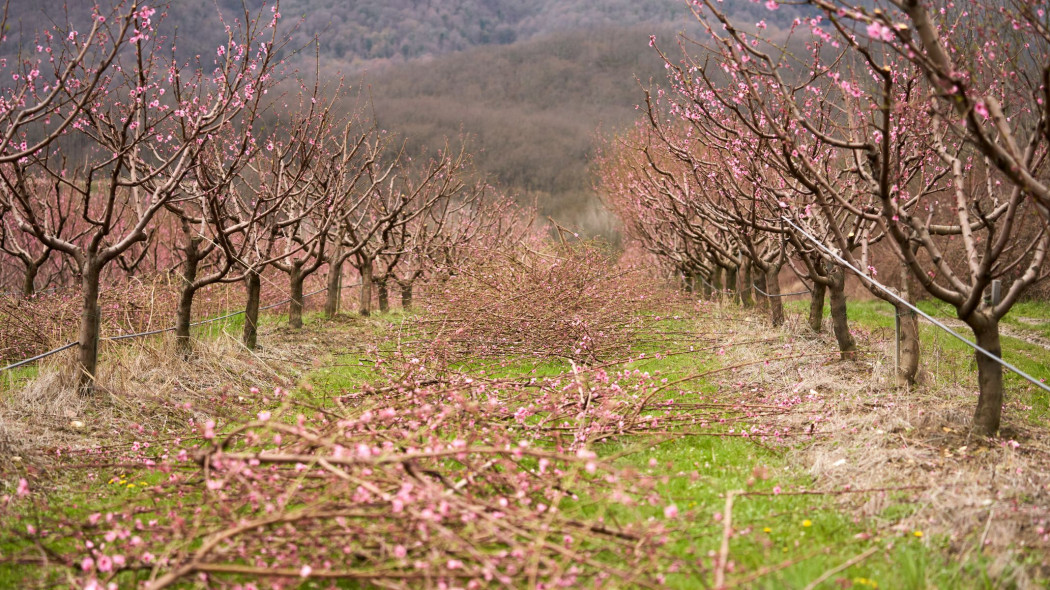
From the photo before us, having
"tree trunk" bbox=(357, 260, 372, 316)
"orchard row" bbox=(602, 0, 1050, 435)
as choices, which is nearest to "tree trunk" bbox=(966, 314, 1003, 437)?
"orchard row" bbox=(602, 0, 1050, 435)

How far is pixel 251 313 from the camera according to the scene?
32.9 feet

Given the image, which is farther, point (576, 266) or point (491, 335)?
point (576, 266)

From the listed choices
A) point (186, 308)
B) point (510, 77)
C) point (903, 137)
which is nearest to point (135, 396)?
point (186, 308)

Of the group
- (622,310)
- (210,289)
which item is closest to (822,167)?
(622,310)

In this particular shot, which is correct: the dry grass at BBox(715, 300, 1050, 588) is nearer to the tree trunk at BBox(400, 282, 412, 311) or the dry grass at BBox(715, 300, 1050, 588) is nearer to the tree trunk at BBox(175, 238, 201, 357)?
the tree trunk at BBox(175, 238, 201, 357)

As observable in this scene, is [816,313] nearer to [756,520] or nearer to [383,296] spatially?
[756,520]

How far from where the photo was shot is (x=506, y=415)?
5.53 meters

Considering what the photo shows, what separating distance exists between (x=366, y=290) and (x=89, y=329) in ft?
32.1

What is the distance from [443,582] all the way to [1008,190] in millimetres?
26072

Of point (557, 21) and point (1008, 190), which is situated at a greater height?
point (557, 21)

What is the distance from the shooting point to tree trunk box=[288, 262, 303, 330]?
40.4ft

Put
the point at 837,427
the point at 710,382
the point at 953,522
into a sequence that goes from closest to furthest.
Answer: the point at 953,522 < the point at 837,427 < the point at 710,382

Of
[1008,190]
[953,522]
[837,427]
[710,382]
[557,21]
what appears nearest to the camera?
[953,522]

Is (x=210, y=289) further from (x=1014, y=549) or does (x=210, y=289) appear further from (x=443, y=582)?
(x=1014, y=549)
